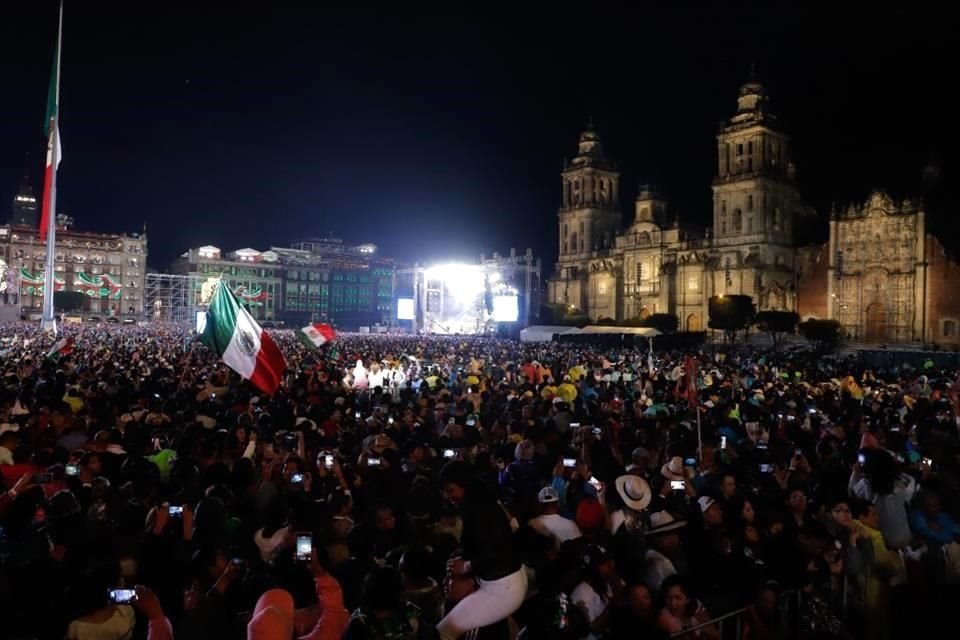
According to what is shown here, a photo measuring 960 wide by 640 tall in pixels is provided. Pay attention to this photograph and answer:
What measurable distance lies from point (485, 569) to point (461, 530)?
1739 millimetres

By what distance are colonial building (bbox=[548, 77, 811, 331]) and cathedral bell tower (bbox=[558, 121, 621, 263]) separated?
12 centimetres

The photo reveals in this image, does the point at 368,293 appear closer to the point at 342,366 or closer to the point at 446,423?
the point at 342,366

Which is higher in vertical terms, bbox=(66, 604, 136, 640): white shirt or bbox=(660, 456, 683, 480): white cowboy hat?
bbox=(660, 456, 683, 480): white cowboy hat

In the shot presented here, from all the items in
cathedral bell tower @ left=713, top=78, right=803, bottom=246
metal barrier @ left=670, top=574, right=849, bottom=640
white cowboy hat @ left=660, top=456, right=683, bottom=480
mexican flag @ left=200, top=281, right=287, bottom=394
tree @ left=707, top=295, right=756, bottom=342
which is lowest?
metal barrier @ left=670, top=574, right=849, bottom=640

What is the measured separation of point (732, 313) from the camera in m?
53.6

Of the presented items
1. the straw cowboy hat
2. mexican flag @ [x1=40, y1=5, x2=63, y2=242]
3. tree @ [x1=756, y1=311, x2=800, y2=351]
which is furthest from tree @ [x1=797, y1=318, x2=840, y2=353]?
the straw cowboy hat

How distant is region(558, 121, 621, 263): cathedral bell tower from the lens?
80250mm

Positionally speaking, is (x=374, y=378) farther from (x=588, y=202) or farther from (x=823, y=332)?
(x=588, y=202)

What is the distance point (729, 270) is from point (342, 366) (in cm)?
4745

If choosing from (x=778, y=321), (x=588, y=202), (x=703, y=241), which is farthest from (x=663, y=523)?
(x=588, y=202)

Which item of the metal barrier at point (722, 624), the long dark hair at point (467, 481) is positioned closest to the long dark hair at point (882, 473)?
the metal barrier at point (722, 624)

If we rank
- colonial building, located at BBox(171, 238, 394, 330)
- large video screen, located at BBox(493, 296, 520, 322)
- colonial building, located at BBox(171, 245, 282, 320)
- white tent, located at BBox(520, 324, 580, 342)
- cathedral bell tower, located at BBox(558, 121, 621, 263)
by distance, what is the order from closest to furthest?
white tent, located at BBox(520, 324, 580, 342) < large video screen, located at BBox(493, 296, 520, 322) < cathedral bell tower, located at BBox(558, 121, 621, 263) < colonial building, located at BBox(171, 245, 282, 320) < colonial building, located at BBox(171, 238, 394, 330)

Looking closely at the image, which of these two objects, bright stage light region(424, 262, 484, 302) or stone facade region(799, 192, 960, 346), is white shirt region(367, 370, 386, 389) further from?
bright stage light region(424, 262, 484, 302)

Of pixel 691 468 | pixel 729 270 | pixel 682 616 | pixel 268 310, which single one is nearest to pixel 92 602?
pixel 682 616
